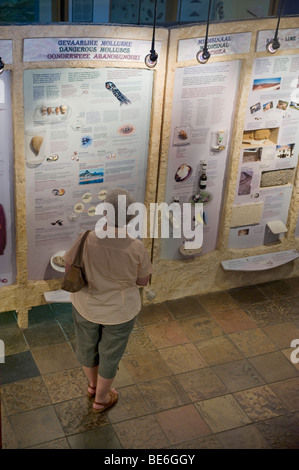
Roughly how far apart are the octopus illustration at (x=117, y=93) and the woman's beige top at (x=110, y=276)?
61.6 inches

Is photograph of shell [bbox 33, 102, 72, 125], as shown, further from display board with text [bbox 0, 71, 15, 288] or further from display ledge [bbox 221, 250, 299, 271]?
display ledge [bbox 221, 250, 299, 271]

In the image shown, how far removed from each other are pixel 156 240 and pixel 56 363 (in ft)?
5.03

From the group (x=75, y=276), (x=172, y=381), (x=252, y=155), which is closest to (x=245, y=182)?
(x=252, y=155)

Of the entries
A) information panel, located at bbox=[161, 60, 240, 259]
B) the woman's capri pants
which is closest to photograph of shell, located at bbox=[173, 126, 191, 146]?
information panel, located at bbox=[161, 60, 240, 259]

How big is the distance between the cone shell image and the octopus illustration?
2.34 feet

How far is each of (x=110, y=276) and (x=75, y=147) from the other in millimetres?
1514

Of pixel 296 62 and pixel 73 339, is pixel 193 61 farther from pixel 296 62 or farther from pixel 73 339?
pixel 73 339

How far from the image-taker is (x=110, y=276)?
4.36m

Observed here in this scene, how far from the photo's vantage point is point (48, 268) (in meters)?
5.79

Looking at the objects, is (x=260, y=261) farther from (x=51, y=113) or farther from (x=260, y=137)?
(x=51, y=113)

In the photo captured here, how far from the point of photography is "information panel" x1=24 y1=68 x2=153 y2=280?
16.8ft

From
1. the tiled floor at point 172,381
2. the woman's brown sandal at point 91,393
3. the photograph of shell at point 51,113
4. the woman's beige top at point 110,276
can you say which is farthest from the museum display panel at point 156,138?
the woman's beige top at point 110,276

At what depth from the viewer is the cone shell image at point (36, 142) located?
5180 mm
